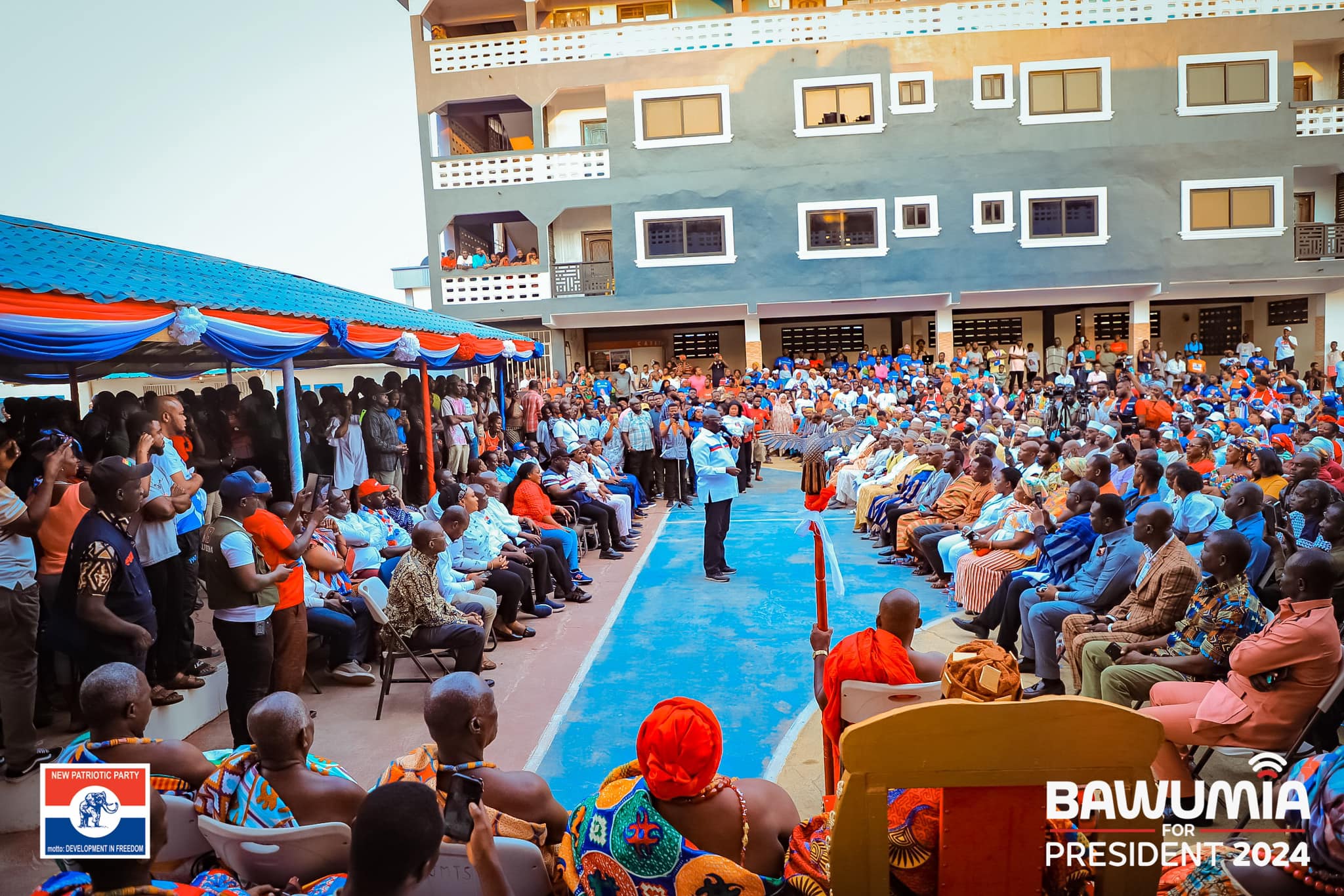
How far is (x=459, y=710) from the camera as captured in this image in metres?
2.72

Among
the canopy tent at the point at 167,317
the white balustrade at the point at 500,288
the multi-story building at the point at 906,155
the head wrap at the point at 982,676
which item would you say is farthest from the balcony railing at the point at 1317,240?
the head wrap at the point at 982,676

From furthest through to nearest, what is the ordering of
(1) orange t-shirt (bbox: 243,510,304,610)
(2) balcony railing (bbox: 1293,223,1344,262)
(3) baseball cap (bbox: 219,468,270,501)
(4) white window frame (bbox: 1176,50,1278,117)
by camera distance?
1. (2) balcony railing (bbox: 1293,223,1344,262)
2. (4) white window frame (bbox: 1176,50,1278,117)
3. (1) orange t-shirt (bbox: 243,510,304,610)
4. (3) baseball cap (bbox: 219,468,270,501)

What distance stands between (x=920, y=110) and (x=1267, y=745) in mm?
20991

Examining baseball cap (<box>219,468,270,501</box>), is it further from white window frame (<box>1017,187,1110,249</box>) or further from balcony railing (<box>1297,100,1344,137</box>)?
balcony railing (<box>1297,100,1344,137</box>)

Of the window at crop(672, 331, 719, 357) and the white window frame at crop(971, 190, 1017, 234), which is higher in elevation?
the white window frame at crop(971, 190, 1017, 234)

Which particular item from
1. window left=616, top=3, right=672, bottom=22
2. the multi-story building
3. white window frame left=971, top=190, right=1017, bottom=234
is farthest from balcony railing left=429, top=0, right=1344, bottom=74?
white window frame left=971, top=190, right=1017, bottom=234

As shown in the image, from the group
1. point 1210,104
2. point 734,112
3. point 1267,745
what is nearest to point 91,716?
point 1267,745

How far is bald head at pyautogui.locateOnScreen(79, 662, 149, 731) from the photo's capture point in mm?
2807

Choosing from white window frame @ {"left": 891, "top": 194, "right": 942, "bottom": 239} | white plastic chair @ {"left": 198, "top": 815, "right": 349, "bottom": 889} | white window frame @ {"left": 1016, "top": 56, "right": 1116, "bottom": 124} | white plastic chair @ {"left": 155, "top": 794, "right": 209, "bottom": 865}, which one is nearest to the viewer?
white plastic chair @ {"left": 198, "top": 815, "right": 349, "bottom": 889}

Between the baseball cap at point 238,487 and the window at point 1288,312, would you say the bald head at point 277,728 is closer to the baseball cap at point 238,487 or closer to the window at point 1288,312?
the baseball cap at point 238,487

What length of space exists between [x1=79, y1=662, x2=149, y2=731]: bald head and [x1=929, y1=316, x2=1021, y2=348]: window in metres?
25.1

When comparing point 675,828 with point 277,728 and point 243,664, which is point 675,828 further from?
point 243,664

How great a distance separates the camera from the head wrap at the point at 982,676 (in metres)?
2.74

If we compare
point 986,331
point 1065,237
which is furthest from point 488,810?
point 986,331
